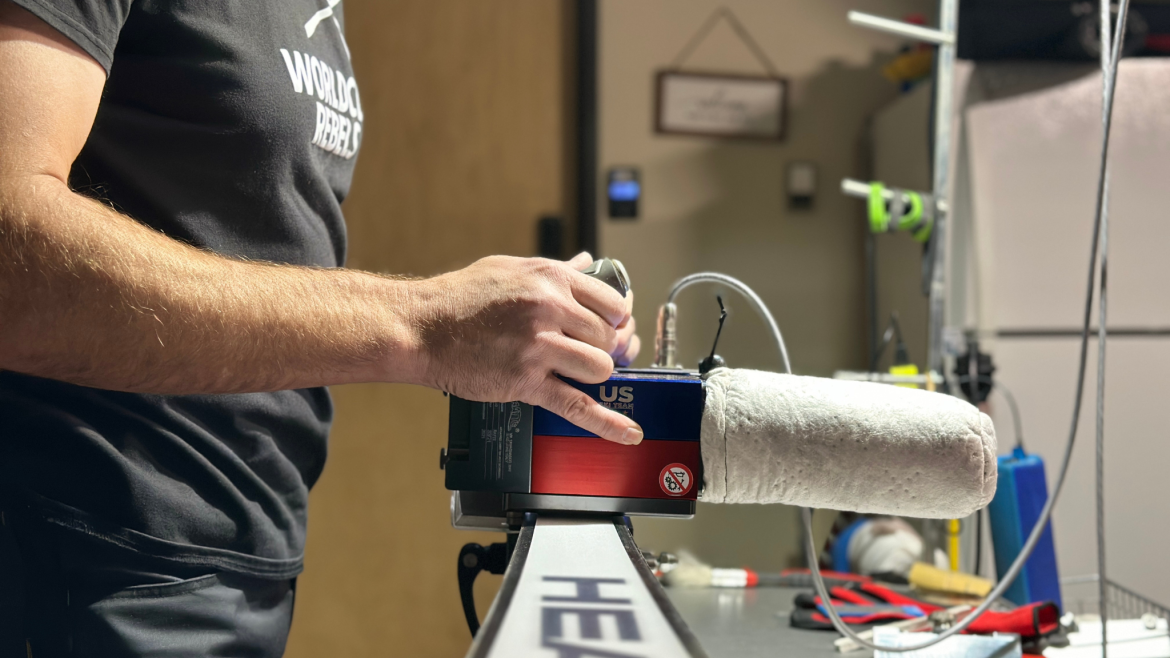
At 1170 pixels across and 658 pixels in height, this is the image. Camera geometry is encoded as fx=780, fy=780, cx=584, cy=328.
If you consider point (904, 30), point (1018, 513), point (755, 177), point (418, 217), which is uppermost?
point (904, 30)

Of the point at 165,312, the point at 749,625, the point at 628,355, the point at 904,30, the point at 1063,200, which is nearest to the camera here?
the point at 165,312

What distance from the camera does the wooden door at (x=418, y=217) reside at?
2.28 metres

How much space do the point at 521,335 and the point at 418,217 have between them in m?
1.85

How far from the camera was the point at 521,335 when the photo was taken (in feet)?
1.85

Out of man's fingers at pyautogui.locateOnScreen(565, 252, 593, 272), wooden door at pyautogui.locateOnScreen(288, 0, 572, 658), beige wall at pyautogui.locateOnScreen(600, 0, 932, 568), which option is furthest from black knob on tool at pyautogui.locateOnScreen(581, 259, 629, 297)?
wooden door at pyautogui.locateOnScreen(288, 0, 572, 658)

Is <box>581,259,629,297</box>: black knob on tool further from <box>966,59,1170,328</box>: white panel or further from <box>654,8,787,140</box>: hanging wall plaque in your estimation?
<box>654,8,787,140</box>: hanging wall plaque

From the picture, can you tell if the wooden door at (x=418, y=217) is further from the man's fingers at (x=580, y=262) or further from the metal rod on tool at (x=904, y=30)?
the man's fingers at (x=580, y=262)

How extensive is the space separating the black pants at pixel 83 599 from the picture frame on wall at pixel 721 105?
6.31 feet

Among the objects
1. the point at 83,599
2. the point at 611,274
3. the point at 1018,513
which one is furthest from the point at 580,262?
the point at 1018,513

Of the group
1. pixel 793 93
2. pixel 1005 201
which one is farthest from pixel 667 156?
pixel 1005 201

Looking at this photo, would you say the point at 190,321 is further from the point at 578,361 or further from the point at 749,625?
the point at 749,625

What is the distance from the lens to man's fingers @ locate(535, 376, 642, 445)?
589 mm

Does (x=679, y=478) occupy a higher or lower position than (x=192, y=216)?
lower

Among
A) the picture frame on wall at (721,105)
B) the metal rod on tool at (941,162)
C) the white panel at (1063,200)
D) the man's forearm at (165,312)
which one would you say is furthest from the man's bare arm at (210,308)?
the picture frame on wall at (721,105)
